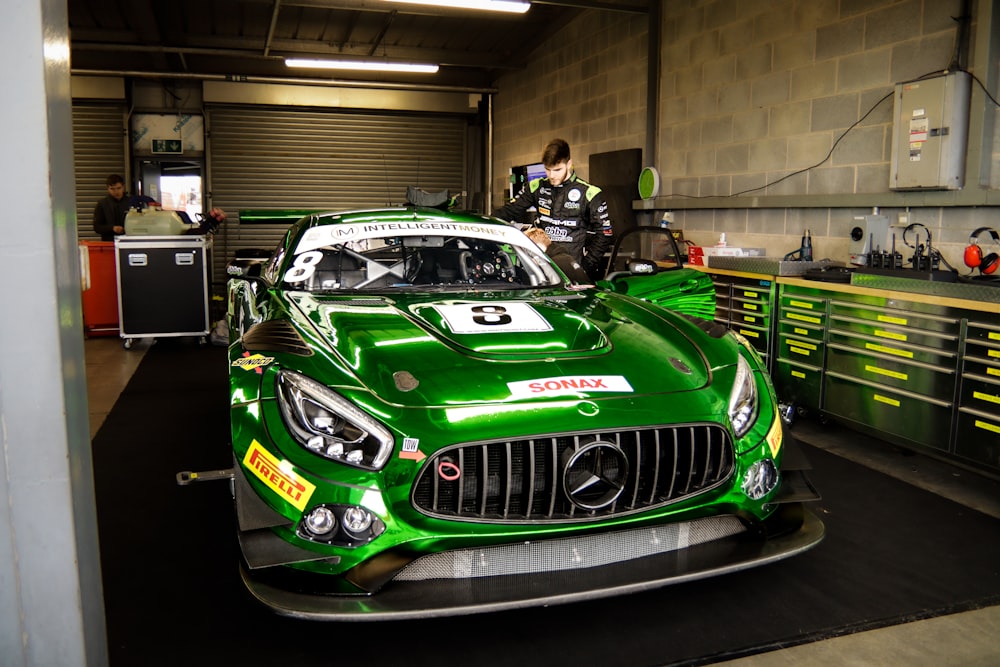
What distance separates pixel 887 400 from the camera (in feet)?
12.3

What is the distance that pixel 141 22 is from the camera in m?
9.35

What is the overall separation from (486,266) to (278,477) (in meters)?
1.71

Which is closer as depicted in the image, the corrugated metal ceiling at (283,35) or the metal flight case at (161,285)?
the metal flight case at (161,285)

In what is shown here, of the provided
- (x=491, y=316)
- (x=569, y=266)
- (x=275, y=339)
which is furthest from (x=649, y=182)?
(x=275, y=339)

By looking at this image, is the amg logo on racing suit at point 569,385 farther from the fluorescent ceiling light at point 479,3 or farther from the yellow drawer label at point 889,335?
the fluorescent ceiling light at point 479,3

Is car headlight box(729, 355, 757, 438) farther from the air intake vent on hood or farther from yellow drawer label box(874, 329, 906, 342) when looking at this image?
yellow drawer label box(874, 329, 906, 342)

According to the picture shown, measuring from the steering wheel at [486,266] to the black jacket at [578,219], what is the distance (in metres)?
1.61

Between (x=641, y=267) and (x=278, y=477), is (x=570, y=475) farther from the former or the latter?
(x=641, y=267)

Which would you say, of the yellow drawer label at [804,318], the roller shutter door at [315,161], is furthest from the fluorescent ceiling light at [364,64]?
the yellow drawer label at [804,318]

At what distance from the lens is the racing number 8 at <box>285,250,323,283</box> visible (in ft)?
9.85

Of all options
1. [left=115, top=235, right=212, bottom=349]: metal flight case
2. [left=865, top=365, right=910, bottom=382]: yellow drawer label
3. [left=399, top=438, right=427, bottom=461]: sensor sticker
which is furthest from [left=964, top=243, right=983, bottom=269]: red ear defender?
[left=115, top=235, right=212, bottom=349]: metal flight case

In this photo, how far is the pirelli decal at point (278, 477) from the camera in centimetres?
183

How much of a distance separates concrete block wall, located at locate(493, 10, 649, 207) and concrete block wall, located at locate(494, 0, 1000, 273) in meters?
0.03

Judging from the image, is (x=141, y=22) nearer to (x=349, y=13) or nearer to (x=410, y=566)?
(x=349, y=13)
